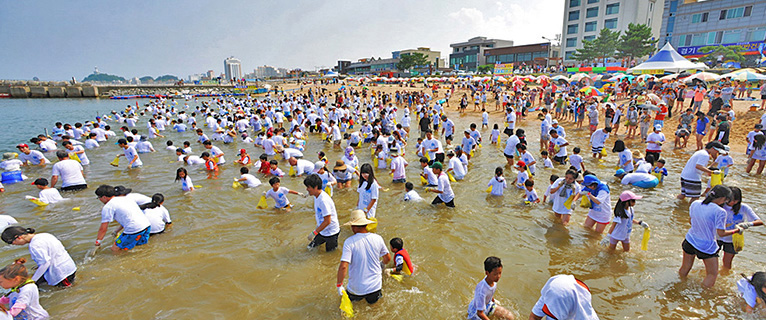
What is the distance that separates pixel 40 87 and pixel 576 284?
87.0 meters

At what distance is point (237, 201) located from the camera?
9.33 m

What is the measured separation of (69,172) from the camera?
9492 millimetres

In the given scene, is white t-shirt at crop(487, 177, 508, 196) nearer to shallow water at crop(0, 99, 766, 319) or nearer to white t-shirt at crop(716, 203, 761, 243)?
shallow water at crop(0, 99, 766, 319)

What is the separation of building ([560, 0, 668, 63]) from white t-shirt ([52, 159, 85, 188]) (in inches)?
2688

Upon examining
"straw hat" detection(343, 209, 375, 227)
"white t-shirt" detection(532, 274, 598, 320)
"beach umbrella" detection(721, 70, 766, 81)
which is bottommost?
"white t-shirt" detection(532, 274, 598, 320)

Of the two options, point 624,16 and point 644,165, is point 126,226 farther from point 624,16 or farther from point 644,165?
point 624,16

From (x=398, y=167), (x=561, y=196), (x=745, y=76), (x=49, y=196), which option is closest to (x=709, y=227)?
(x=561, y=196)

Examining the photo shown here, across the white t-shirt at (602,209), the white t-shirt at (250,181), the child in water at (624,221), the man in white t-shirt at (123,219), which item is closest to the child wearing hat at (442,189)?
the white t-shirt at (602,209)

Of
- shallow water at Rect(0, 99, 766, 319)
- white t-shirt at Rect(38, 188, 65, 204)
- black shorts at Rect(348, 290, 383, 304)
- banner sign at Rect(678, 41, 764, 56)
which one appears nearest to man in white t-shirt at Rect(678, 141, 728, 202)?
shallow water at Rect(0, 99, 766, 319)

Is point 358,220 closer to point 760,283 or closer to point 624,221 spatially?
point 624,221

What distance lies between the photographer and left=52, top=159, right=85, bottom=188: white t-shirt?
9.19m

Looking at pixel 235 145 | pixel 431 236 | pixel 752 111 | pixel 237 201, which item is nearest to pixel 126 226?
pixel 237 201

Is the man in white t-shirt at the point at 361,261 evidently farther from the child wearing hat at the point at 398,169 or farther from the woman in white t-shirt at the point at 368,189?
the child wearing hat at the point at 398,169

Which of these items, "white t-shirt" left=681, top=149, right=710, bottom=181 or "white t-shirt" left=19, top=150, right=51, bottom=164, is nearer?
"white t-shirt" left=681, top=149, right=710, bottom=181
